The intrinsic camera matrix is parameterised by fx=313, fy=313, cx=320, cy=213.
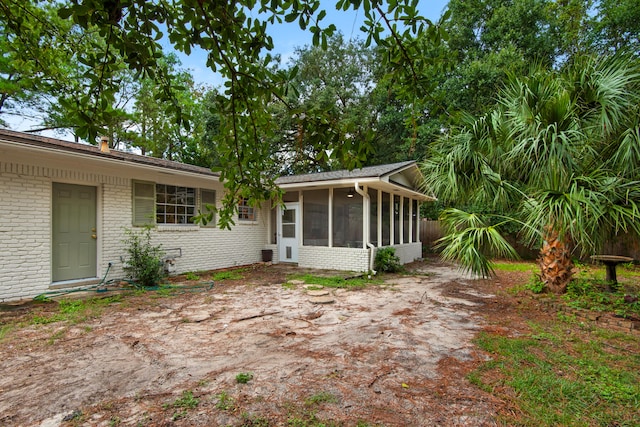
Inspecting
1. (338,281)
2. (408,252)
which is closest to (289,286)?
(338,281)

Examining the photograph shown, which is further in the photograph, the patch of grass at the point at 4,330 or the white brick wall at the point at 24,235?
the white brick wall at the point at 24,235

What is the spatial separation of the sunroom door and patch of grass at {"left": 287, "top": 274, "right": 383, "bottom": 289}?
2.02 m

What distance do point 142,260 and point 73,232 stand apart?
4.58 feet

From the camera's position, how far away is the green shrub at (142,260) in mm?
6855

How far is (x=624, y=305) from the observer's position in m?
5.12

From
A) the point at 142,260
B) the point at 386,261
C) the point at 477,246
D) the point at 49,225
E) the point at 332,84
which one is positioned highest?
the point at 332,84

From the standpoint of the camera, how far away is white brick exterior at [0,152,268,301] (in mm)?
5523

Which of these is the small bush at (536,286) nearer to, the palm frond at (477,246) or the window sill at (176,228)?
the palm frond at (477,246)

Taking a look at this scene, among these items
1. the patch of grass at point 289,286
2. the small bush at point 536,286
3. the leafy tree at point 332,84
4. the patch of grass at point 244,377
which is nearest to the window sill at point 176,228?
the patch of grass at point 289,286

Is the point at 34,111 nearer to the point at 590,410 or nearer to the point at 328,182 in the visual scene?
the point at 328,182

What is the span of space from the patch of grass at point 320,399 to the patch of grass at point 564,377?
1.33 meters

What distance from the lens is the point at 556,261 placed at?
5898mm

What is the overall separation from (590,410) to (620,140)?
4144mm

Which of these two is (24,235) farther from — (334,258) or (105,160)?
(334,258)
